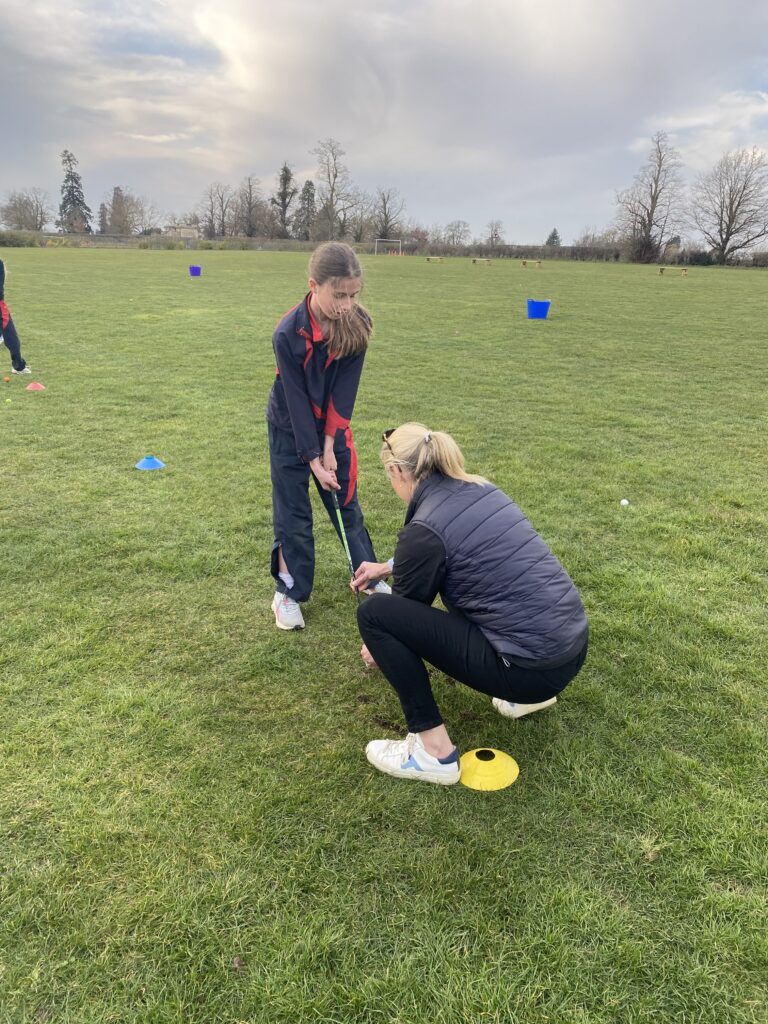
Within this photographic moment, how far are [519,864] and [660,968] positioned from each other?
46 cm

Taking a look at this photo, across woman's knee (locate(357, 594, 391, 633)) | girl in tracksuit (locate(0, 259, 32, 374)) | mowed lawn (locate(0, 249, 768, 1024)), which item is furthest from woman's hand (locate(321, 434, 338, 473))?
girl in tracksuit (locate(0, 259, 32, 374))

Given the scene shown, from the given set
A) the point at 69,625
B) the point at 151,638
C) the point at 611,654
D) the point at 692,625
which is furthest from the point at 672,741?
the point at 69,625

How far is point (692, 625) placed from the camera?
342 cm

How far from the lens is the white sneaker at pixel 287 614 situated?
339 cm

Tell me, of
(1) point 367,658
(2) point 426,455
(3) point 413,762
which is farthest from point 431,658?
(2) point 426,455

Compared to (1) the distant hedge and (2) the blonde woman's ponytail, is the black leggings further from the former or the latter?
(1) the distant hedge

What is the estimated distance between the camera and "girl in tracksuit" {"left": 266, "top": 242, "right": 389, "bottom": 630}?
294 centimetres

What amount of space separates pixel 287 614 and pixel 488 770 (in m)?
1.36

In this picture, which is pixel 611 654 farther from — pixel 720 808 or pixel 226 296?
pixel 226 296

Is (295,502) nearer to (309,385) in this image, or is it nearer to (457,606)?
(309,385)

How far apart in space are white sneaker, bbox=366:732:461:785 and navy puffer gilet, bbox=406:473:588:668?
493 mm

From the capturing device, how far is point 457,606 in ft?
7.99

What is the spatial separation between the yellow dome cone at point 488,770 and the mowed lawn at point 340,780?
0.05 m

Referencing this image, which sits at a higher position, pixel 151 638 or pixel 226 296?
pixel 226 296
